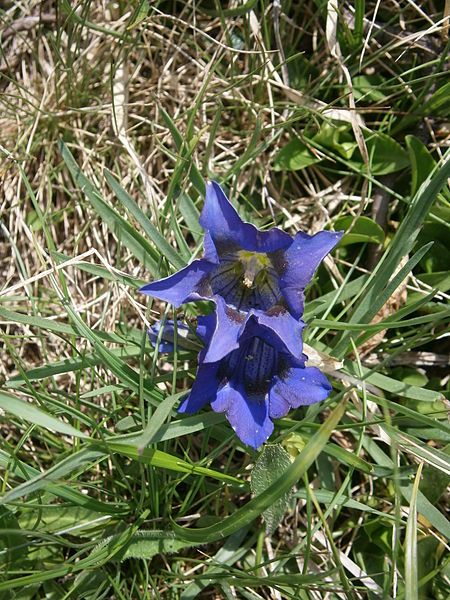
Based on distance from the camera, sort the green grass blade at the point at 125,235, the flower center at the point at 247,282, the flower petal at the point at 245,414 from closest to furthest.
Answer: the flower petal at the point at 245,414
the flower center at the point at 247,282
the green grass blade at the point at 125,235

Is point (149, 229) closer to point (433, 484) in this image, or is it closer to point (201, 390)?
point (201, 390)

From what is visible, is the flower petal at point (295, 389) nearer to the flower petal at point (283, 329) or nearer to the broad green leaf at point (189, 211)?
the flower petal at point (283, 329)

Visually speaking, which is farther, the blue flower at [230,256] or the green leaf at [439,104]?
the green leaf at [439,104]

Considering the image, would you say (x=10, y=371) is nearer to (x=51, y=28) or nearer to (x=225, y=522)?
(x=225, y=522)

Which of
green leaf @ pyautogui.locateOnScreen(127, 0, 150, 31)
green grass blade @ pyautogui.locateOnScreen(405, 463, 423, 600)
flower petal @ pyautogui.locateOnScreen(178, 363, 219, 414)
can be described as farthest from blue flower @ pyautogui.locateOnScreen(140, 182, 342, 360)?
green leaf @ pyautogui.locateOnScreen(127, 0, 150, 31)

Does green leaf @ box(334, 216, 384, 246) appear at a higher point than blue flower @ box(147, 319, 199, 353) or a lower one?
lower

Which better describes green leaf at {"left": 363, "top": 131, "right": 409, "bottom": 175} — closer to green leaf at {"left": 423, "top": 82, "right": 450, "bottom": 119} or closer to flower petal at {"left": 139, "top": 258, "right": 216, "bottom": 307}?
green leaf at {"left": 423, "top": 82, "right": 450, "bottom": 119}

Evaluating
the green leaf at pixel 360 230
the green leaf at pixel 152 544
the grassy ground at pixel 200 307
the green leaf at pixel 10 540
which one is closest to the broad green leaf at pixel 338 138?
the grassy ground at pixel 200 307

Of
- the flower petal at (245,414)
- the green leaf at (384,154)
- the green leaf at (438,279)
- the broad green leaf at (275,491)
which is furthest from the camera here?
the green leaf at (384,154)

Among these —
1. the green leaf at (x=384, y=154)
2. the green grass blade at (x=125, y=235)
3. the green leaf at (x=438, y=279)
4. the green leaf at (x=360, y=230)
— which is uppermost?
the green grass blade at (x=125, y=235)
